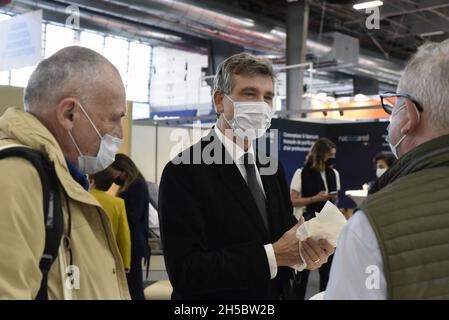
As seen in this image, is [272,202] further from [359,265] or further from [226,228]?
[359,265]

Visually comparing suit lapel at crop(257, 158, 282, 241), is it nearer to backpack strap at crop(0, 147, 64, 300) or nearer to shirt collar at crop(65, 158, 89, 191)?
shirt collar at crop(65, 158, 89, 191)

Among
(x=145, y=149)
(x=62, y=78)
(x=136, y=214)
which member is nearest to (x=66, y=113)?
(x=62, y=78)

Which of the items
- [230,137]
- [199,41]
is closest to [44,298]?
[230,137]

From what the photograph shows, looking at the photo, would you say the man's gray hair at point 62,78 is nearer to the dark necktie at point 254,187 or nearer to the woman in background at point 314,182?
the dark necktie at point 254,187

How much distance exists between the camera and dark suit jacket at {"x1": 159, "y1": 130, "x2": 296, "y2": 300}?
1.73 meters

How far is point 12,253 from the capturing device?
1063 mm

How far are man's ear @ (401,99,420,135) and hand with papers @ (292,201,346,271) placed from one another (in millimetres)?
561

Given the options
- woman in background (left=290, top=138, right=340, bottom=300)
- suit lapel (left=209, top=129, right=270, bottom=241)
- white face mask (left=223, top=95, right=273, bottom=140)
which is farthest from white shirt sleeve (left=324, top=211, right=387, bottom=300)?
woman in background (left=290, top=138, right=340, bottom=300)

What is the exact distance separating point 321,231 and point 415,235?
75 centimetres

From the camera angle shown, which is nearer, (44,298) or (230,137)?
(44,298)
